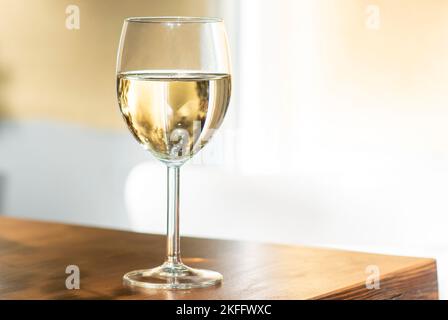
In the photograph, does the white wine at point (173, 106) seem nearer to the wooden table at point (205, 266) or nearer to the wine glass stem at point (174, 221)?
the wine glass stem at point (174, 221)

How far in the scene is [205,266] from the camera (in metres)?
0.86

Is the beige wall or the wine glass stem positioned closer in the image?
the wine glass stem

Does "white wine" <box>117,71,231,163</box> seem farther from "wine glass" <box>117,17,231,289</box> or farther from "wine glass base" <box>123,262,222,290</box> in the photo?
"wine glass base" <box>123,262,222,290</box>

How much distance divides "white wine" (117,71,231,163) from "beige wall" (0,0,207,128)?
2.44 m

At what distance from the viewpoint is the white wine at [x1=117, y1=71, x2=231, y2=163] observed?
28.6 inches

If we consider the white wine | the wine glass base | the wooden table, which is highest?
the white wine

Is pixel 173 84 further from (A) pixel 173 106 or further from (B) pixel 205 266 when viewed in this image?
(B) pixel 205 266

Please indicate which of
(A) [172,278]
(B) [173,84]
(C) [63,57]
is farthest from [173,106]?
(C) [63,57]

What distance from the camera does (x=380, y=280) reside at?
2.67 feet

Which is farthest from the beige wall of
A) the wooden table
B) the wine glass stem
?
the wine glass stem

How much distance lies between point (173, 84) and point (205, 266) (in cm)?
22

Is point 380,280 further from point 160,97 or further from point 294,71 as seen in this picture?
point 294,71
